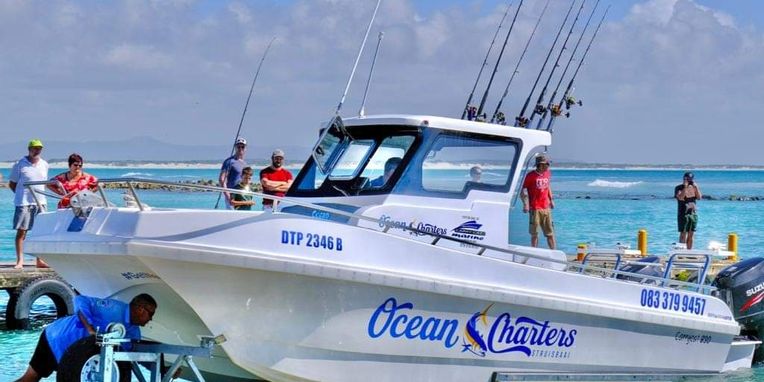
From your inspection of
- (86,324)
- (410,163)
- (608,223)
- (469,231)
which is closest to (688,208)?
(469,231)

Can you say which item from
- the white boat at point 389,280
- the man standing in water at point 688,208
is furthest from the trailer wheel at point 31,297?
the man standing in water at point 688,208

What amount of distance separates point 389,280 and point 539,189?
4.30 meters

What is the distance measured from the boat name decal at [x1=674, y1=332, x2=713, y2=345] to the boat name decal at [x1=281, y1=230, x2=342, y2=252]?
3.77 meters

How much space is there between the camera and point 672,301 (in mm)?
10688

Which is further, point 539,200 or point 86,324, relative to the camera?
point 539,200

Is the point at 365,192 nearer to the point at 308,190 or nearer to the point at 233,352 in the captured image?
the point at 308,190

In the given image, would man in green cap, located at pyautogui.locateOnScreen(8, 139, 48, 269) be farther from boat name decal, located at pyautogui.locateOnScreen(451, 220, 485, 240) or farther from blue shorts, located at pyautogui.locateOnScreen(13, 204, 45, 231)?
boat name decal, located at pyautogui.locateOnScreen(451, 220, 485, 240)

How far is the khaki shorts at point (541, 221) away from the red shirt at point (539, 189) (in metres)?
0.07

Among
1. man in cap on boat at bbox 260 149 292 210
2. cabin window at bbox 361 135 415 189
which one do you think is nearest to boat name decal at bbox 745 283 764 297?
cabin window at bbox 361 135 415 189

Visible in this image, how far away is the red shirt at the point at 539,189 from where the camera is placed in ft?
40.6

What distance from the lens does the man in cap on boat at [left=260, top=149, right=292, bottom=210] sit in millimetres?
11859

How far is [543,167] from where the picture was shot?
12172 mm

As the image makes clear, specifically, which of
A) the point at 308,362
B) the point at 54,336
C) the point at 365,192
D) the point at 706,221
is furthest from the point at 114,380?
the point at 706,221

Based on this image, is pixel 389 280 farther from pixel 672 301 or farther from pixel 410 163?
pixel 672 301
